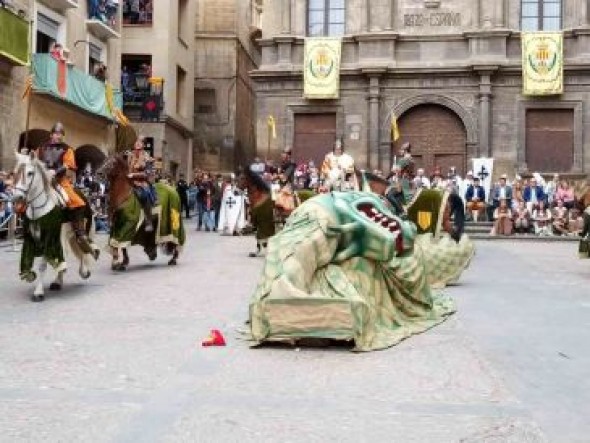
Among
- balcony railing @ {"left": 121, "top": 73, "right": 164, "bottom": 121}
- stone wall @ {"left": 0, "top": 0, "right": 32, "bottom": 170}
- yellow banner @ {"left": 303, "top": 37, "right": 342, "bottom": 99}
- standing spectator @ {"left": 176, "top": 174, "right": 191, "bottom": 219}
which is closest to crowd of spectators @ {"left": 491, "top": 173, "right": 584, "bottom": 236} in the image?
yellow banner @ {"left": 303, "top": 37, "right": 342, "bottom": 99}

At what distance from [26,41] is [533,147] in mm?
16219

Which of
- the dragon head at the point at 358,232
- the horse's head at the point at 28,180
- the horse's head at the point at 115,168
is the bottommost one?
the dragon head at the point at 358,232

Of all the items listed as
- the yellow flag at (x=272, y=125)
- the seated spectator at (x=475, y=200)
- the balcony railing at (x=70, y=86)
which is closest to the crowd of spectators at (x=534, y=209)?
the seated spectator at (x=475, y=200)

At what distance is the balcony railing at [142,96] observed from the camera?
32.9m

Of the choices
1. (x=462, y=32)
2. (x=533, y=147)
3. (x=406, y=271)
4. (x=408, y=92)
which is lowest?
(x=406, y=271)

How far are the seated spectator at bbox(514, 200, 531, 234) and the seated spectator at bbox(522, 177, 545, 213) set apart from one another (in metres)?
0.17

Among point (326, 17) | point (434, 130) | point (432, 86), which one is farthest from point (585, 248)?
point (326, 17)

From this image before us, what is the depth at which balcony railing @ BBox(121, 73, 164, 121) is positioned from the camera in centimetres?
3291

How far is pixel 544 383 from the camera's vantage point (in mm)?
5738


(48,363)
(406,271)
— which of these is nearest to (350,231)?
(406,271)

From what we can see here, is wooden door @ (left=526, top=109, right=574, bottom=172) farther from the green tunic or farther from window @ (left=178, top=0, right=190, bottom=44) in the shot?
the green tunic

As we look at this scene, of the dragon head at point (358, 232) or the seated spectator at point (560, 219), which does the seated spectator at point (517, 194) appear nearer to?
the seated spectator at point (560, 219)

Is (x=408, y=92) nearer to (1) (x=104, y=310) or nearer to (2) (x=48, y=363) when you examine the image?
(1) (x=104, y=310)

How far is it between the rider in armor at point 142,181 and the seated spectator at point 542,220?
1446 cm
